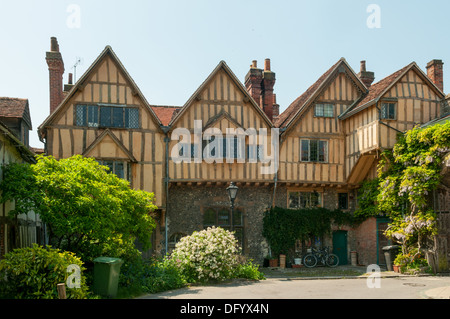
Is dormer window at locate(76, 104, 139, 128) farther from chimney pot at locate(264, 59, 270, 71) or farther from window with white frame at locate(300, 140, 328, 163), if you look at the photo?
window with white frame at locate(300, 140, 328, 163)

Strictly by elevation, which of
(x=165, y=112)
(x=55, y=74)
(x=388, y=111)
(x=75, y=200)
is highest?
(x=55, y=74)

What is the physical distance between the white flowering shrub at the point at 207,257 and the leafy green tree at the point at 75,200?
5.39ft

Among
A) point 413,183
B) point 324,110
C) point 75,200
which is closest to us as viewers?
point 75,200

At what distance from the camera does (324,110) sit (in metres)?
24.7

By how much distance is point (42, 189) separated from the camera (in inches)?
544

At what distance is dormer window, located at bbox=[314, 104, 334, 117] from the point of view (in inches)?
969

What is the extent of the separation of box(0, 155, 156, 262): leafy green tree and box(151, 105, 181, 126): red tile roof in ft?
29.8

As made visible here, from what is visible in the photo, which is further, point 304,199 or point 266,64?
point 266,64

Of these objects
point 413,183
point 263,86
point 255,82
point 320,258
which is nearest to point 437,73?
point 413,183

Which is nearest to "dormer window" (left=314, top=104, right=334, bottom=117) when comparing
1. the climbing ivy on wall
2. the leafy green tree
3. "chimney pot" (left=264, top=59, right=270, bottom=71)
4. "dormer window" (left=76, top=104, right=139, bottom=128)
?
"chimney pot" (left=264, top=59, right=270, bottom=71)

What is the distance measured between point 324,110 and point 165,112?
26.1 ft

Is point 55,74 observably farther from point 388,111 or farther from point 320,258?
point 388,111

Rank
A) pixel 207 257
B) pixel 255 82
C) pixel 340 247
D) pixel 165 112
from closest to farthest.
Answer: pixel 207 257 → pixel 340 247 → pixel 255 82 → pixel 165 112
